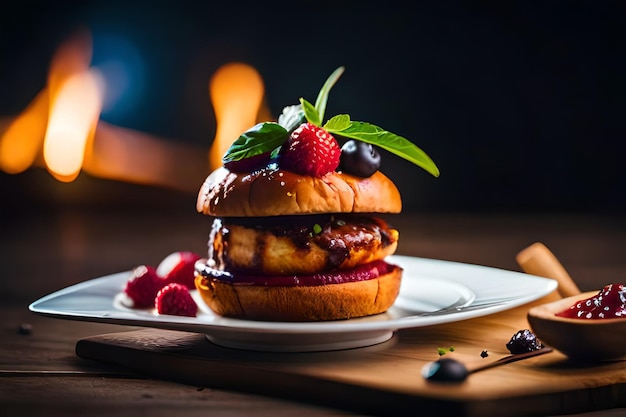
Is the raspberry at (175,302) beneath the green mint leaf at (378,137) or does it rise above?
beneath

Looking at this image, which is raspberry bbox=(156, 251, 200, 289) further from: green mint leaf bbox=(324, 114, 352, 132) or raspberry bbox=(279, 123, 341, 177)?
green mint leaf bbox=(324, 114, 352, 132)

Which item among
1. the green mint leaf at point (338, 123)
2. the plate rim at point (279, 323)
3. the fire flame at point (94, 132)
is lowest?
the plate rim at point (279, 323)

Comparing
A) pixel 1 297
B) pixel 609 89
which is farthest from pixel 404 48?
pixel 1 297

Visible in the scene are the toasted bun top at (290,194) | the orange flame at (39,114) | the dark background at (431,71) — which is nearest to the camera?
the toasted bun top at (290,194)

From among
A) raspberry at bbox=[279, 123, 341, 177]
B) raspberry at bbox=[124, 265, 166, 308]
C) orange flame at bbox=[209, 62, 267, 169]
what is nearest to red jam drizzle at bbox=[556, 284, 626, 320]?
raspberry at bbox=[279, 123, 341, 177]

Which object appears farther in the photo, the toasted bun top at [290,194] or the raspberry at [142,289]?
the raspberry at [142,289]

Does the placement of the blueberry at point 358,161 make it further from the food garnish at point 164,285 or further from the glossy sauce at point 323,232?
the food garnish at point 164,285

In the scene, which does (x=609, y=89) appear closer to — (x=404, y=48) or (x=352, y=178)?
(x=404, y=48)

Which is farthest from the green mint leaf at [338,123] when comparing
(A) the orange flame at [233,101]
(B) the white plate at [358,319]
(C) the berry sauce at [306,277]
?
(A) the orange flame at [233,101]
